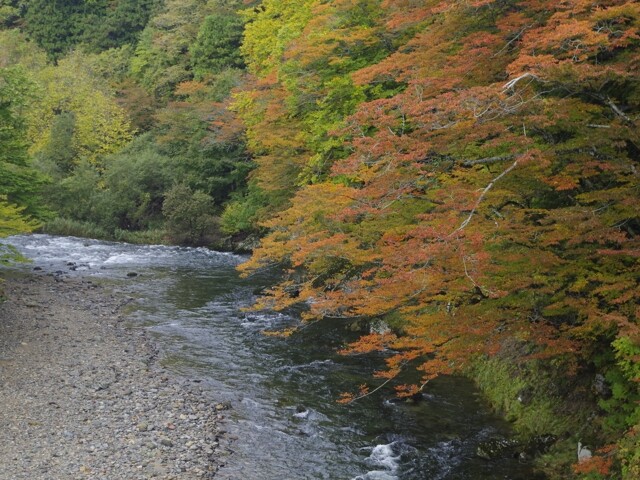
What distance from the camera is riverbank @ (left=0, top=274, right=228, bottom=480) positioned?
29.5ft

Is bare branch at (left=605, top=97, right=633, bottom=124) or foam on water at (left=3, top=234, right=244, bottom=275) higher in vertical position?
bare branch at (left=605, top=97, right=633, bottom=124)

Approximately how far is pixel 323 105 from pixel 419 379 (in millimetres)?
10018

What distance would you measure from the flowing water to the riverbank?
61 centimetres

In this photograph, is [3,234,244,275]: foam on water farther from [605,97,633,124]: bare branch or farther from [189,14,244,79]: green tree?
[605,97,633,124]: bare branch

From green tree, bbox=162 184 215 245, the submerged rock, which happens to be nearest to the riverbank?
the submerged rock

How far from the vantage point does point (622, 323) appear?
258 inches

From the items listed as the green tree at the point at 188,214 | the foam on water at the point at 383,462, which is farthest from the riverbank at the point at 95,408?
the green tree at the point at 188,214

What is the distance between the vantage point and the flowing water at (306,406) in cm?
933

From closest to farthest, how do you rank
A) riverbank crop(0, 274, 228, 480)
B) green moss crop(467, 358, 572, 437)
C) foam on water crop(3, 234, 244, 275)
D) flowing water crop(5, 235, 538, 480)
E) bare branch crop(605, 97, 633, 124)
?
bare branch crop(605, 97, 633, 124) → riverbank crop(0, 274, 228, 480) → flowing water crop(5, 235, 538, 480) → green moss crop(467, 358, 572, 437) → foam on water crop(3, 234, 244, 275)

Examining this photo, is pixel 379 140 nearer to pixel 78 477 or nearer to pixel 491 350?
pixel 491 350

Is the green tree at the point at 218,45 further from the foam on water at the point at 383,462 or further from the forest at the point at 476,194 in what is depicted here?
the foam on water at the point at 383,462

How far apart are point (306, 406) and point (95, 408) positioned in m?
4.18

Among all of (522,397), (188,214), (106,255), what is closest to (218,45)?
(188,214)

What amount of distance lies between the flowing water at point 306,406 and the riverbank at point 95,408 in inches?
24.0
